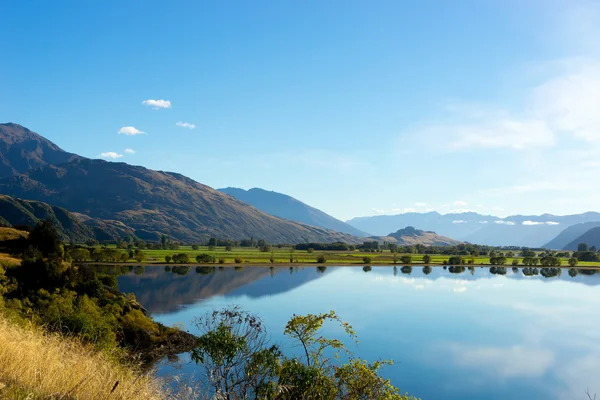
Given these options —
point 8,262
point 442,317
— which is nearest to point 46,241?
point 8,262

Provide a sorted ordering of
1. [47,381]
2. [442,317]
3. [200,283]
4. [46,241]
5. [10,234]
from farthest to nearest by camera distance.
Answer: [200,283] → [442,317] → [10,234] → [46,241] → [47,381]

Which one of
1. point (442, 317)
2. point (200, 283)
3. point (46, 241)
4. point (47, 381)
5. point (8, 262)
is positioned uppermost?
point (46, 241)

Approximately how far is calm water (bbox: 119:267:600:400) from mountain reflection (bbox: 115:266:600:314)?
296 millimetres

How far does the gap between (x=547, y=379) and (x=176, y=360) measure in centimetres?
2788

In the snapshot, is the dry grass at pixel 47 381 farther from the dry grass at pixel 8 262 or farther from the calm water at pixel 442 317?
the dry grass at pixel 8 262

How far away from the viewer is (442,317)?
5753cm

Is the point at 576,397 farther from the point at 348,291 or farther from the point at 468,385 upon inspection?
the point at 348,291

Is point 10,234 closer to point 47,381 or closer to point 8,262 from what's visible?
point 8,262

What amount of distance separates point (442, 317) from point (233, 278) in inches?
1933

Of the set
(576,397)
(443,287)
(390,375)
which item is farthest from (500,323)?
(443,287)

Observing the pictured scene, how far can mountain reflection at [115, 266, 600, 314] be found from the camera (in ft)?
225

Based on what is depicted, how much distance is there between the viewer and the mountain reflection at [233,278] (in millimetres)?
68688

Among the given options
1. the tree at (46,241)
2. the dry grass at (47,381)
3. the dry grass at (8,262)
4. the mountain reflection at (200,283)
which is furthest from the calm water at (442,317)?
the dry grass at (47,381)

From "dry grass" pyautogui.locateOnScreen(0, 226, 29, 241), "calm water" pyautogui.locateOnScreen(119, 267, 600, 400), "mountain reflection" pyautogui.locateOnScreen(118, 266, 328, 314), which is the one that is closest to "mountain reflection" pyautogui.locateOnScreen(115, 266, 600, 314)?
"mountain reflection" pyautogui.locateOnScreen(118, 266, 328, 314)
